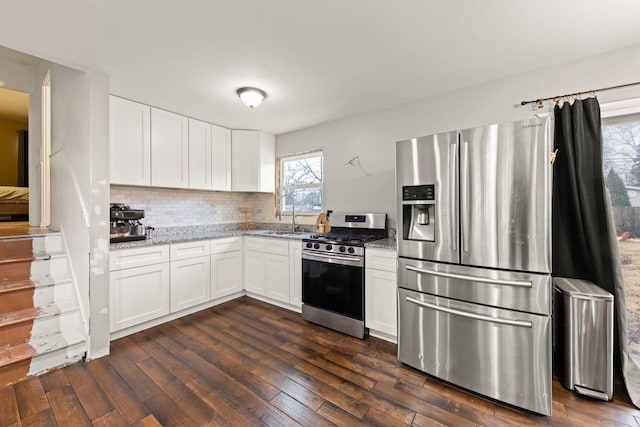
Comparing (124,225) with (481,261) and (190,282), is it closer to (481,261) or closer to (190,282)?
(190,282)

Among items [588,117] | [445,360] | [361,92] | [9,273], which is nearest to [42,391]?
[9,273]

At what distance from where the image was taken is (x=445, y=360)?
1.93 m

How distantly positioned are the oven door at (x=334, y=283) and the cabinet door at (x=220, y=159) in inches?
66.7

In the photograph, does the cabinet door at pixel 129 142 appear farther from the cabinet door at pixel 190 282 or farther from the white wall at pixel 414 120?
the white wall at pixel 414 120

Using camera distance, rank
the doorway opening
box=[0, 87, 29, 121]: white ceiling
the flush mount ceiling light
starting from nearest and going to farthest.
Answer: the flush mount ceiling light
box=[0, 87, 29, 121]: white ceiling
the doorway opening

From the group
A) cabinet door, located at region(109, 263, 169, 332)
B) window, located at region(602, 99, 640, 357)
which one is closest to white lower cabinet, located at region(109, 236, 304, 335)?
cabinet door, located at region(109, 263, 169, 332)

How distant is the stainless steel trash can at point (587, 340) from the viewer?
1733mm

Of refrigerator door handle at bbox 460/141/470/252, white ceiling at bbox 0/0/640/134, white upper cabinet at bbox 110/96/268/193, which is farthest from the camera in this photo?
white upper cabinet at bbox 110/96/268/193

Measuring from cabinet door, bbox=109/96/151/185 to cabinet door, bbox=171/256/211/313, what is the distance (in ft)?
3.44

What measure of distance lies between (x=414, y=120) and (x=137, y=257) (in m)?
3.22

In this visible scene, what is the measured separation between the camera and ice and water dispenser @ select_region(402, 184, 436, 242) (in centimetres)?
205

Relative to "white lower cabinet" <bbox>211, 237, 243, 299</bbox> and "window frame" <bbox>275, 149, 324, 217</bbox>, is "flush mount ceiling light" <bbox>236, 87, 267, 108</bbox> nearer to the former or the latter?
"window frame" <bbox>275, 149, 324, 217</bbox>

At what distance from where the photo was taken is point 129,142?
2.94 m

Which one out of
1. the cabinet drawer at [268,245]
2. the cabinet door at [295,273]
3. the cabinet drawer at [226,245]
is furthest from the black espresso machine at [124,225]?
the cabinet door at [295,273]
